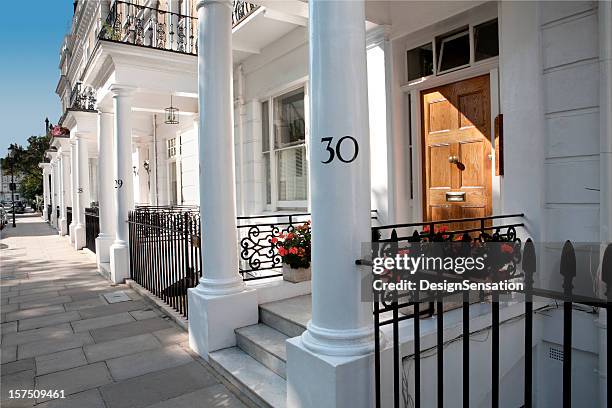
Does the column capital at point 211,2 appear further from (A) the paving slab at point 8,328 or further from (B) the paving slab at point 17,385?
(A) the paving slab at point 8,328

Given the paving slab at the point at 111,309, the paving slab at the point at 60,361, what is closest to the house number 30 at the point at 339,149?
the paving slab at the point at 60,361

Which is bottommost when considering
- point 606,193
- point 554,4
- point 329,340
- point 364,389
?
point 364,389

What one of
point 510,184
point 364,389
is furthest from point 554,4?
point 364,389

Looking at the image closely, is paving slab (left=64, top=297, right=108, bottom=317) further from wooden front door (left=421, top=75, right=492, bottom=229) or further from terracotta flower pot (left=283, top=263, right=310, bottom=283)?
wooden front door (left=421, top=75, right=492, bottom=229)

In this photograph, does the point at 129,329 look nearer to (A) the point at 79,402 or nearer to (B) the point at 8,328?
(B) the point at 8,328

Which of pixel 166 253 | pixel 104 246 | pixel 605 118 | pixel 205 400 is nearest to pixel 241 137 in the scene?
pixel 166 253

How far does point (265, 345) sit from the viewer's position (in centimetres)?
354

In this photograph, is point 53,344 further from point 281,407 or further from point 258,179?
point 258,179

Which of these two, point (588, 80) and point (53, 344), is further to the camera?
point (53, 344)

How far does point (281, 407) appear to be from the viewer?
2854mm

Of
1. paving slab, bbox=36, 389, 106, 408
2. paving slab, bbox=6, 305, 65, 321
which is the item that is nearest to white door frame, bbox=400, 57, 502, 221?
paving slab, bbox=36, 389, 106, 408

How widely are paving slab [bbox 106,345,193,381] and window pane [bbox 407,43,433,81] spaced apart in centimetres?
400

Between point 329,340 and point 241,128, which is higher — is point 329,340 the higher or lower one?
the lower one

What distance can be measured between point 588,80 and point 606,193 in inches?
36.7
